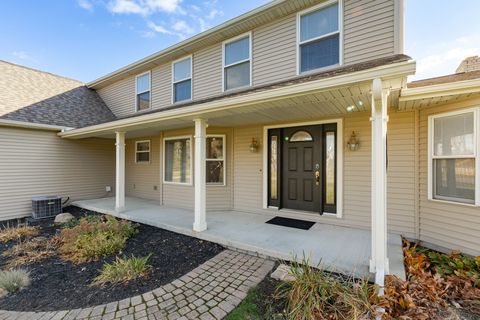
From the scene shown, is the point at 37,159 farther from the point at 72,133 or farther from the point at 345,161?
the point at 345,161

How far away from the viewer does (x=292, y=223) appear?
5035mm

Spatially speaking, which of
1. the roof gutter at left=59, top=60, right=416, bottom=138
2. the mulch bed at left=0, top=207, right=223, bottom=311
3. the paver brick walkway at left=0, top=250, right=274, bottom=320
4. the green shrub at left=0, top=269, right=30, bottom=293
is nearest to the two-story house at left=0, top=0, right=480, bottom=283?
the roof gutter at left=59, top=60, right=416, bottom=138

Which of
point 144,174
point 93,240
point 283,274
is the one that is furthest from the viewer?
point 144,174

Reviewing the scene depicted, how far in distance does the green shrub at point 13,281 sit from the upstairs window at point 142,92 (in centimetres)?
628

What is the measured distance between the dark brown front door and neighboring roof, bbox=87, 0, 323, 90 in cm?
282

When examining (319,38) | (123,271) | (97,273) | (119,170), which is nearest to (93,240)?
(97,273)

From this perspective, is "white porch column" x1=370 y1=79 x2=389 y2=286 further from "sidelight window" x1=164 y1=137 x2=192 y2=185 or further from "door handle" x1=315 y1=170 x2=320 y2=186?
"sidelight window" x1=164 y1=137 x2=192 y2=185

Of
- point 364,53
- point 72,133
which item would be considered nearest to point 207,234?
point 364,53

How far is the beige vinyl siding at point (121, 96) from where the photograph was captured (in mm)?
8773

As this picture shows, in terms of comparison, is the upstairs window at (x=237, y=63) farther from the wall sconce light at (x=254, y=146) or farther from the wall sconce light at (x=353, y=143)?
the wall sconce light at (x=353, y=143)

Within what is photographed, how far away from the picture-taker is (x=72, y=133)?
22.9 ft

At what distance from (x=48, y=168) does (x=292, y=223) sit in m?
7.92

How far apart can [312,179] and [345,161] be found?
2.82 feet

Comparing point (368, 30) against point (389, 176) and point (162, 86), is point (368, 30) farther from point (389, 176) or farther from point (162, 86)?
point (162, 86)
